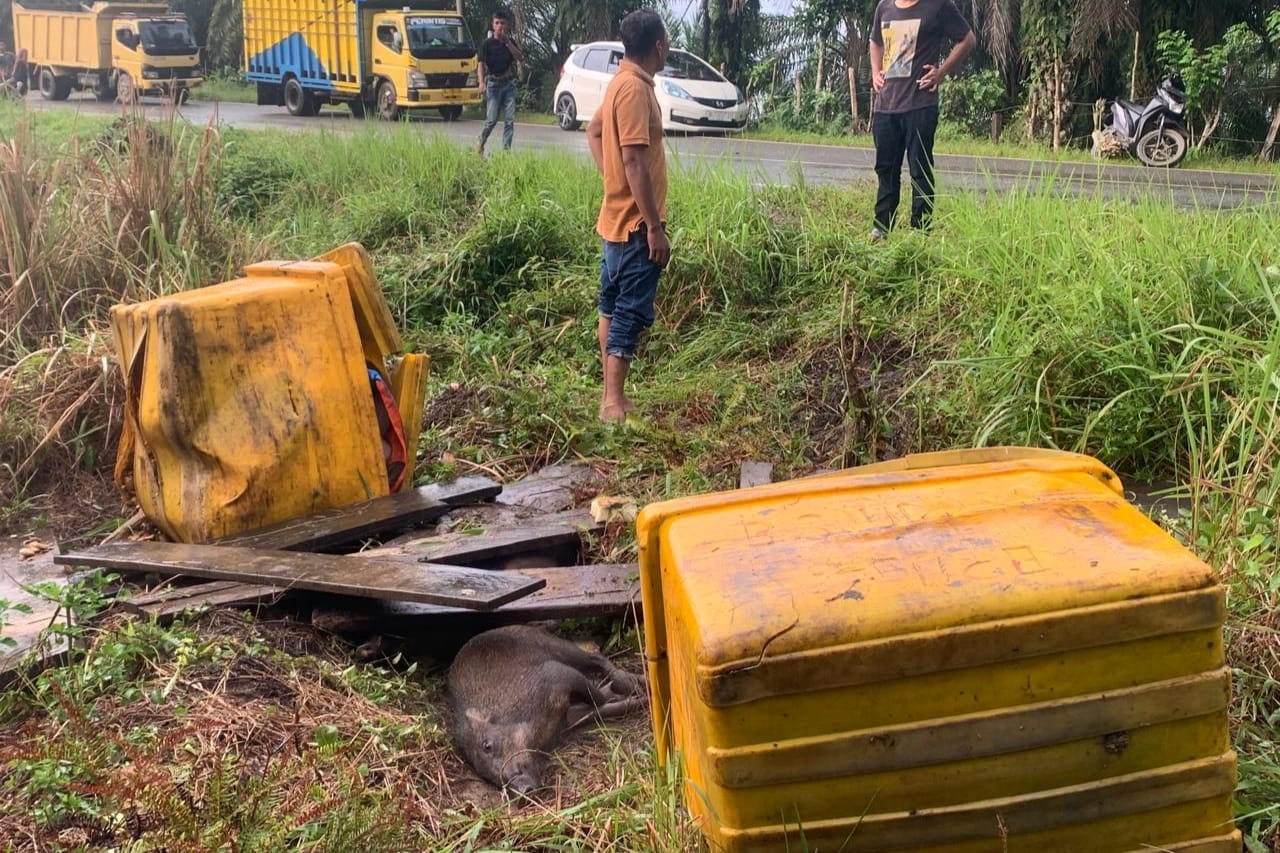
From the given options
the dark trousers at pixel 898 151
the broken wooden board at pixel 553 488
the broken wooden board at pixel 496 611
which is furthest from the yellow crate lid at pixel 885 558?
the dark trousers at pixel 898 151

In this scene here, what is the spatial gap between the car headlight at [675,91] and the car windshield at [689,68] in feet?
2.25

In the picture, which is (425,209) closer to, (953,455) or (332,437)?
(332,437)

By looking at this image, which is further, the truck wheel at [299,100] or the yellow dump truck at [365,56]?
the truck wheel at [299,100]

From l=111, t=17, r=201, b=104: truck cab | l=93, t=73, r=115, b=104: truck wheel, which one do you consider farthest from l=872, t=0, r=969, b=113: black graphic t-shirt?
l=93, t=73, r=115, b=104: truck wheel

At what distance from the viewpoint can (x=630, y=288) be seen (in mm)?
5332

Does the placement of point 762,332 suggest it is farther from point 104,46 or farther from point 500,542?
point 104,46

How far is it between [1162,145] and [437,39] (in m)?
12.6

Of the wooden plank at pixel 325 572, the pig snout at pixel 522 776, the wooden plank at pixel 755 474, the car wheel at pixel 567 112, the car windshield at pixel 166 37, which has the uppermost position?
the car windshield at pixel 166 37

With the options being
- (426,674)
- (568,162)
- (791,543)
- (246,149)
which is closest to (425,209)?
(568,162)

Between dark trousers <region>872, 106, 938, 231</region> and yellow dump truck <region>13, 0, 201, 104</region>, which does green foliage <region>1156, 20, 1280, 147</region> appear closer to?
dark trousers <region>872, 106, 938, 231</region>

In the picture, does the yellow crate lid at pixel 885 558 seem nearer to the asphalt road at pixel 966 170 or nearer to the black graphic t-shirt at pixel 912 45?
the asphalt road at pixel 966 170

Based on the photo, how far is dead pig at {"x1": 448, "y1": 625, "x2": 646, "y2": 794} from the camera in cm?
307

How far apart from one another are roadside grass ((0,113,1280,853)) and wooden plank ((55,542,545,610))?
1.00 feet

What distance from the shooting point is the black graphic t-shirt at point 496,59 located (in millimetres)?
14125
